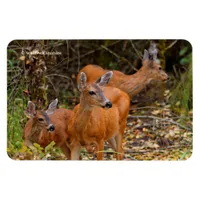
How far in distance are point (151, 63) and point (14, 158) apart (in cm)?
203

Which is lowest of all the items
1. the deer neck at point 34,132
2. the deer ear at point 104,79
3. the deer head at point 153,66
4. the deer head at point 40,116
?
the deer neck at point 34,132

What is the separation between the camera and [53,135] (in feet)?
24.7

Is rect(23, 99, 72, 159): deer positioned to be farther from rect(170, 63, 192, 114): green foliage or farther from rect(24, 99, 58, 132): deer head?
rect(170, 63, 192, 114): green foliage

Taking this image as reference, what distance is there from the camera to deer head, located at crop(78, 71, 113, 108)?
7.22 meters

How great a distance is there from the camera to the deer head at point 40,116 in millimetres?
7508

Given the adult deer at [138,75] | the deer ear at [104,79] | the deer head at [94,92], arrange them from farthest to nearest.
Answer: the adult deer at [138,75] < the deer ear at [104,79] < the deer head at [94,92]

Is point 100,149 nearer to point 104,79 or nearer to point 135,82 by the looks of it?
point 104,79

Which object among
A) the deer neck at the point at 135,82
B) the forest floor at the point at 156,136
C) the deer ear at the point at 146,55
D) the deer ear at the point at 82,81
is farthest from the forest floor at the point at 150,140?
the deer ear at the point at 82,81

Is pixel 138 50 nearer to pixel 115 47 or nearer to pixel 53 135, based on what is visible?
pixel 115 47

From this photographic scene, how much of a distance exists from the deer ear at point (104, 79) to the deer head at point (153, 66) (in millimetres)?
663

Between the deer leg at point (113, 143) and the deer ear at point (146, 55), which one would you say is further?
the deer ear at point (146, 55)

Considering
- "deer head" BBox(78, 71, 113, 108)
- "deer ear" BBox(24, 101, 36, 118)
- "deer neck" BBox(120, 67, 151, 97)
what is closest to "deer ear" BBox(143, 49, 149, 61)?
"deer neck" BBox(120, 67, 151, 97)

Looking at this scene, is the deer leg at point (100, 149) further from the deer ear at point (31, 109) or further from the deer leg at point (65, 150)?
the deer ear at point (31, 109)

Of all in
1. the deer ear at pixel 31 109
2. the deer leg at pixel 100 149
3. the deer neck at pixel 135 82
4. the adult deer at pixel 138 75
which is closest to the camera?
the deer leg at pixel 100 149
